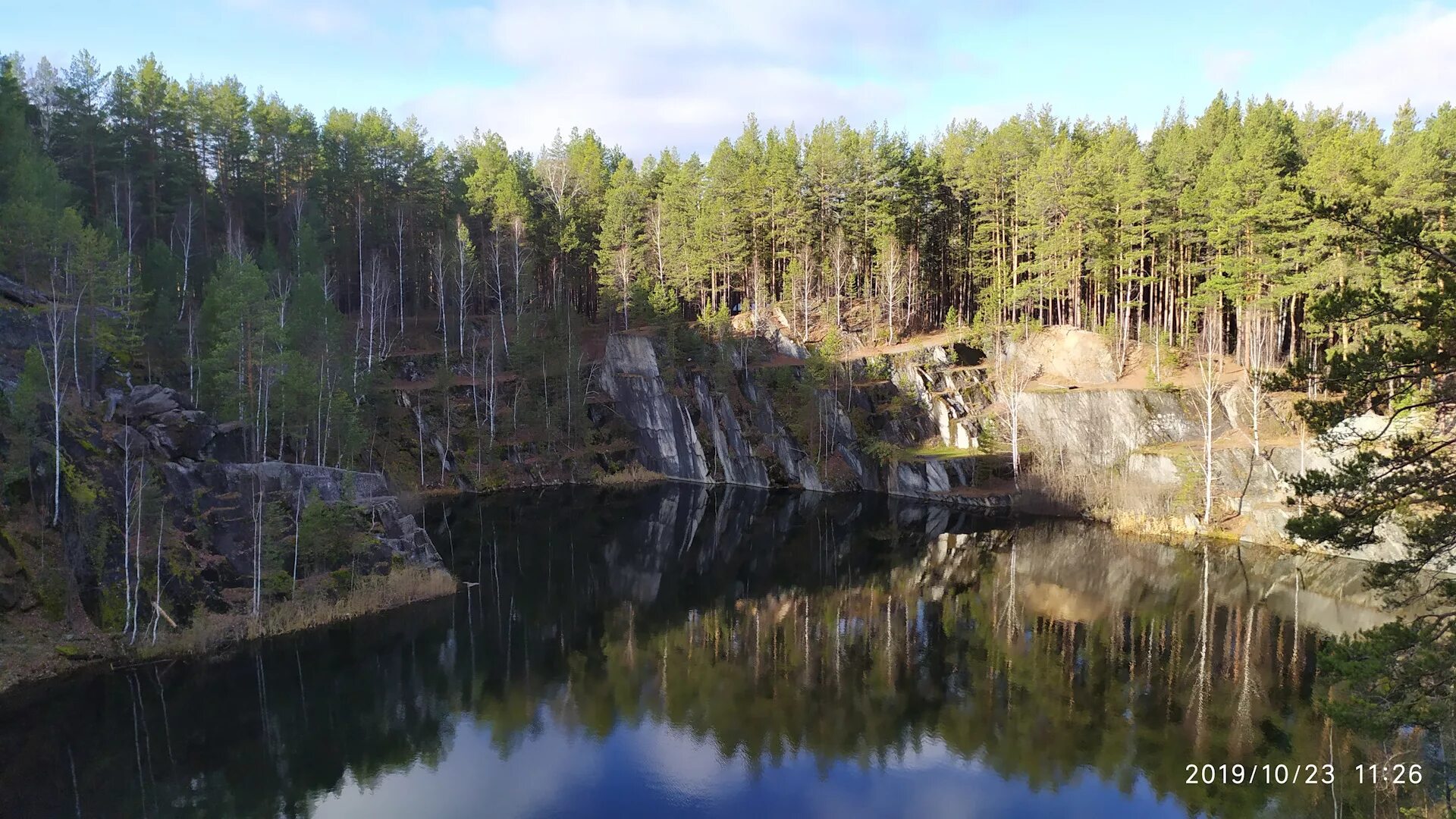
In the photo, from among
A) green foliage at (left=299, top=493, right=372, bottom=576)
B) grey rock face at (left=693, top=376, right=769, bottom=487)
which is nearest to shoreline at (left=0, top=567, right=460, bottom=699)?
green foliage at (left=299, top=493, right=372, bottom=576)

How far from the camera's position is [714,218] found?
62.2 meters

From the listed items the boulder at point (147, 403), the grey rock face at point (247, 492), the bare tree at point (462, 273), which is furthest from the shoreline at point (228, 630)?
the bare tree at point (462, 273)

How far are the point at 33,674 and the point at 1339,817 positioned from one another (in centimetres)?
3096

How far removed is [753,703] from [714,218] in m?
45.1

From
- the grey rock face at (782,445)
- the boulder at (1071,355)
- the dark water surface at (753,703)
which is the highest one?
the boulder at (1071,355)

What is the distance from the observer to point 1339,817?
1625 centimetres

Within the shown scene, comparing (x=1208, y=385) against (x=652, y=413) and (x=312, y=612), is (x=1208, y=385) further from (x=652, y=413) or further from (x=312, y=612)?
(x=312, y=612)

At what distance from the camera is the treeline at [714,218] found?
138 feet

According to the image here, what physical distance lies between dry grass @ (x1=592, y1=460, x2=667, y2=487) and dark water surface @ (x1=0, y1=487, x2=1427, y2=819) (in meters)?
20.7

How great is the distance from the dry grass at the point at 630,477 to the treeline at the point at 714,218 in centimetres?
1113

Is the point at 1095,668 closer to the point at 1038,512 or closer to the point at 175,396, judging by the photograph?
the point at 1038,512

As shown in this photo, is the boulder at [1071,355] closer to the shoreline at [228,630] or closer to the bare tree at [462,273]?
the shoreline at [228,630]

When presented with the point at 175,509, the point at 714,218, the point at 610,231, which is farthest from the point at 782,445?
the point at 175,509

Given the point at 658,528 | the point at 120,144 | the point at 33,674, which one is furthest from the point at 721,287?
the point at 33,674
